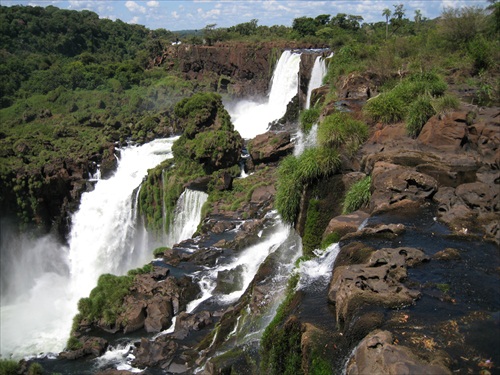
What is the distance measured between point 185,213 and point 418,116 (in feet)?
60.4

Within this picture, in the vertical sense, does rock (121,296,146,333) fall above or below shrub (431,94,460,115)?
below

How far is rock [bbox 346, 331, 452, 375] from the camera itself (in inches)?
221

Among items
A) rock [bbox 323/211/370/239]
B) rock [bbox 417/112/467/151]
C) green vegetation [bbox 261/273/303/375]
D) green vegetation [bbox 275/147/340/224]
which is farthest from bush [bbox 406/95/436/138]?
green vegetation [bbox 261/273/303/375]

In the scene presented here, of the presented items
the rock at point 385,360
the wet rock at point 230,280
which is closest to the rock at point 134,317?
the wet rock at point 230,280

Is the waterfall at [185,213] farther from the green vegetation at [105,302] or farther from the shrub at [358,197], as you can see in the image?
the shrub at [358,197]

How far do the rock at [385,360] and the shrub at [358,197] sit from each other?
6.30m

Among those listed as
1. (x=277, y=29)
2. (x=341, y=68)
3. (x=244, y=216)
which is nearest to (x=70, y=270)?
(x=244, y=216)

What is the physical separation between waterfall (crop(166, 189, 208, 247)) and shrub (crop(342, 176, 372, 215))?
1735 cm

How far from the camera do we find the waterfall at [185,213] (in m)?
29.1

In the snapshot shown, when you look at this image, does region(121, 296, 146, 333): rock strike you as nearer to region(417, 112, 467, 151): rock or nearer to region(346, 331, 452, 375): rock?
region(417, 112, 467, 151): rock

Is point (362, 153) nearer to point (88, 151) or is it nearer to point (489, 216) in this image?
point (489, 216)

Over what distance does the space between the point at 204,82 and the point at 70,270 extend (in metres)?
35.5

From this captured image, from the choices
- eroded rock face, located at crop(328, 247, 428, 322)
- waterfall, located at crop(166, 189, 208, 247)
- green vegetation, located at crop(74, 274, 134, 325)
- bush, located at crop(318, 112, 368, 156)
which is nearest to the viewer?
eroded rock face, located at crop(328, 247, 428, 322)

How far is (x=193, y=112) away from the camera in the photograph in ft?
A: 114
